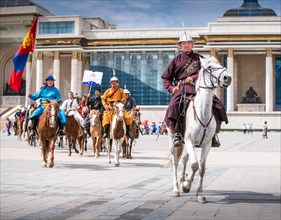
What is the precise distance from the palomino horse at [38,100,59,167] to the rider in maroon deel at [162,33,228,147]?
5.85 metres

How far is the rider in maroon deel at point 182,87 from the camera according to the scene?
905 cm

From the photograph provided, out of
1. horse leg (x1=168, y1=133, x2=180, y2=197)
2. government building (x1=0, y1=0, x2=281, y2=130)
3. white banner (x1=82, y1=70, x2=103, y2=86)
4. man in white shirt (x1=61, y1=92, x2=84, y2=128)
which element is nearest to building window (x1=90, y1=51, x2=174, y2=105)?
government building (x1=0, y1=0, x2=281, y2=130)

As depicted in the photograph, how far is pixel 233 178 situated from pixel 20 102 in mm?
66383

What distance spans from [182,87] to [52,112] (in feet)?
20.7

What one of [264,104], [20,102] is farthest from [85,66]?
[264,104]

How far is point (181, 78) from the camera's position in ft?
30.5

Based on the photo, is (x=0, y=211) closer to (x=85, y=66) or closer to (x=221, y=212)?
(x=221, y=212)

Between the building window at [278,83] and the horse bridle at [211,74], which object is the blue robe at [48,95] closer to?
the horse bridle at [211,74]

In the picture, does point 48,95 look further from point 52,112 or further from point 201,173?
point 201,173

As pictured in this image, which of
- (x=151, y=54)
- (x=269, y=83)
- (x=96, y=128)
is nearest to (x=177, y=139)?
(x=96, y=128)

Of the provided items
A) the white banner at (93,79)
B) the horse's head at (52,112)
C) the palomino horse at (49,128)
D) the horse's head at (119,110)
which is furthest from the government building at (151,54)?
the horse's head at (52,112)

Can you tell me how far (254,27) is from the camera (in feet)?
228

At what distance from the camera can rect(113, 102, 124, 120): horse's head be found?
15.6 meters

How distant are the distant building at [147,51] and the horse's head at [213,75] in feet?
200
